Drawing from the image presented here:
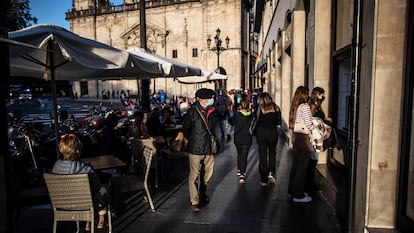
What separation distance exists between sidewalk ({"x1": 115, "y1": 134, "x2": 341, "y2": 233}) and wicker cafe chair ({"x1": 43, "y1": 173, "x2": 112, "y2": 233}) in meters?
0.89

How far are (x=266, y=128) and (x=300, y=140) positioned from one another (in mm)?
1134

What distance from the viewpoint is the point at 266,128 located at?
602cm

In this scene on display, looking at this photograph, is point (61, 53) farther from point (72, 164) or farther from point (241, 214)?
point (241, 214)

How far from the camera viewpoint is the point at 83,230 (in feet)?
14.2

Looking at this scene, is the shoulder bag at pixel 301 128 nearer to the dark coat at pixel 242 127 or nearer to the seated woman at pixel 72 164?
the dark coat at pixel 242 127

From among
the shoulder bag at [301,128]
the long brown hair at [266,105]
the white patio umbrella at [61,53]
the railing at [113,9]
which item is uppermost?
the railing at [113,9]

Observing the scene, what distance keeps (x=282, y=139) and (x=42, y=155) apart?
8277 millimetres

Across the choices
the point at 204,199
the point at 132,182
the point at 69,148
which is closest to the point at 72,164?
the point at 69,148

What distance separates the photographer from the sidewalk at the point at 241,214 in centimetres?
423

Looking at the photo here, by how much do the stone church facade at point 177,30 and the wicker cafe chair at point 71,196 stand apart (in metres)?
39.5

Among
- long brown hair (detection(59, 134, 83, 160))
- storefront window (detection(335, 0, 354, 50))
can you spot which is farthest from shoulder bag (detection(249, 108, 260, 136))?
long brown hair (detection(59, 134, 83, 160))

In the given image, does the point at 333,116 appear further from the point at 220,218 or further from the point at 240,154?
the point at 220,218

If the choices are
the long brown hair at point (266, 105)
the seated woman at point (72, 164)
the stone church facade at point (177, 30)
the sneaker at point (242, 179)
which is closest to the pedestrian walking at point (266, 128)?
the long brown hair at point (266, 105)

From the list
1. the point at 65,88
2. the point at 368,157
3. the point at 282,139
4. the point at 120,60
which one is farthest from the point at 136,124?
the point at 65,88
